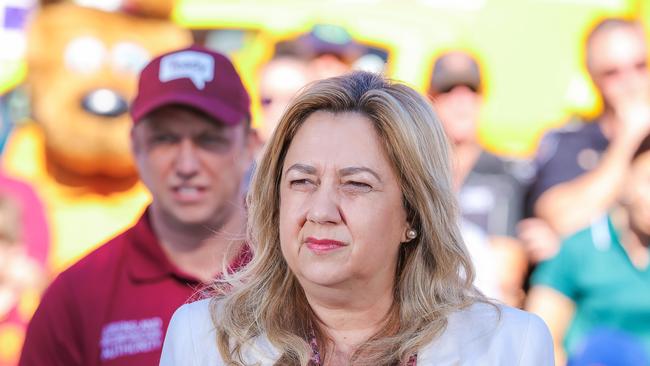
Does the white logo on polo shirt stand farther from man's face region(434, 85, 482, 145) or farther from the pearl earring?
man's face region(434, 85, 482, 145)

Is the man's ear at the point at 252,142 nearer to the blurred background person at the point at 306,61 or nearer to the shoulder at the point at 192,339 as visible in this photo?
the shoulder at the point at 192,339

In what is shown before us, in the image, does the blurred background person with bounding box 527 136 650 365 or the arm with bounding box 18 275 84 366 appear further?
the blurred background person with bounding box 527 136 650 365

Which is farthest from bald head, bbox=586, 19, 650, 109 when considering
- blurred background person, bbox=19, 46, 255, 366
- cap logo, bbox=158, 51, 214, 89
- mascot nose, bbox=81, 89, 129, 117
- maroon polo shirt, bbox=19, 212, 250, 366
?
maroon polo shirt, bbox=19, 212, 250, 366

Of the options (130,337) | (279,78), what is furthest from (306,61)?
(130,337)

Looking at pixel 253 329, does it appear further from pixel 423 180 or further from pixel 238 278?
pixel 423 180

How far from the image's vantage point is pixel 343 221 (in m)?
2.07

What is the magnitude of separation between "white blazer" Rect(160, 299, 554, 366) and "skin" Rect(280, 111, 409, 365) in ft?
0.45

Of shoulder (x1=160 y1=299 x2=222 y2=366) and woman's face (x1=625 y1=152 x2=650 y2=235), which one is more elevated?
shoulder (x1=160 y1=299 x2=222 y2=366)

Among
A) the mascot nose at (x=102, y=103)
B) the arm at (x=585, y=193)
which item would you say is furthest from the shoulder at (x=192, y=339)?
the arm at (x=585, y=193)

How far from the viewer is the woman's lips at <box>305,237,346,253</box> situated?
2.06 m

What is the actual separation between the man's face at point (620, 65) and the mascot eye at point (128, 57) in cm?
214

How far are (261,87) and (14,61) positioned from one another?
1088mm

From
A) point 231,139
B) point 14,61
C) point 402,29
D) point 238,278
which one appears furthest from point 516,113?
point 238,278

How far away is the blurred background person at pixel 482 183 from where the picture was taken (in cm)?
524
